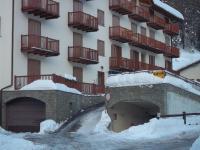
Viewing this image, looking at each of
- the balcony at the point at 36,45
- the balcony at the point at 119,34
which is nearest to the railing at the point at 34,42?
the balcony at the point at 36,45

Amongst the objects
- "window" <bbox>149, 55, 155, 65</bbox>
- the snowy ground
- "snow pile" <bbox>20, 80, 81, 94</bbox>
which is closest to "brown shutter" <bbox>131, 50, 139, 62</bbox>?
"window" <bbox>149, 55, 155, 65</bbox>

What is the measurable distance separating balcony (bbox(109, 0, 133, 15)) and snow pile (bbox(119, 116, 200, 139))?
2011 cm

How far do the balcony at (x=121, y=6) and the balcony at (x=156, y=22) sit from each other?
5.60 meters

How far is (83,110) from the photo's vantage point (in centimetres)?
3541

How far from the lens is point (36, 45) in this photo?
3347 cm

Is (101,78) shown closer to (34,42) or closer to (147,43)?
(147,43)

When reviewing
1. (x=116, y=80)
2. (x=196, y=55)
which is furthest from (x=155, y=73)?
(x=196, y=55)

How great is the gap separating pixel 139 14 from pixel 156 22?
15.7 ft

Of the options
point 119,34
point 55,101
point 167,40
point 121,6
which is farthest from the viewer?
point 167,40

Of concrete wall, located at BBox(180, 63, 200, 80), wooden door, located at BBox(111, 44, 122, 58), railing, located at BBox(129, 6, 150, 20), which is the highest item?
railing, located at BBox(129, 6, 150, 20)

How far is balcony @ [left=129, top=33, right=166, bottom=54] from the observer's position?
47281 millimetres

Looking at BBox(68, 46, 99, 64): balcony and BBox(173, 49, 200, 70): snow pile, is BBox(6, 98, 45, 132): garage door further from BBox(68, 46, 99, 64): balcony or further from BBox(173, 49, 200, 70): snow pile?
BBox(173, 49, 200, 70): snow pile

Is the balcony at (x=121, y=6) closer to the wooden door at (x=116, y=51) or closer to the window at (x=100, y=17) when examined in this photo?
the window at (x=100, y=17)

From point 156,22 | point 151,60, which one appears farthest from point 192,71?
point 156,22
